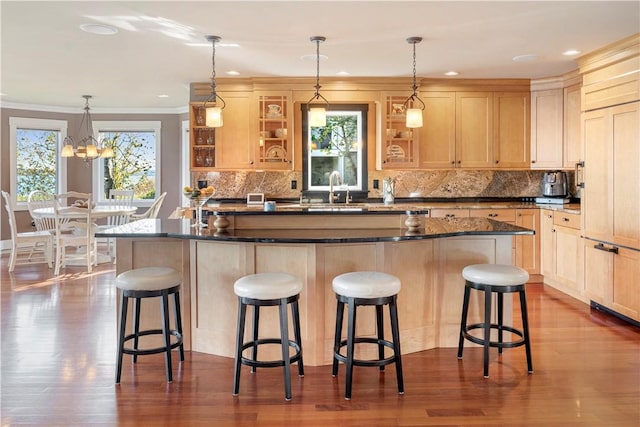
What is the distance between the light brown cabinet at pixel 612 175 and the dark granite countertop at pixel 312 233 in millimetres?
1313

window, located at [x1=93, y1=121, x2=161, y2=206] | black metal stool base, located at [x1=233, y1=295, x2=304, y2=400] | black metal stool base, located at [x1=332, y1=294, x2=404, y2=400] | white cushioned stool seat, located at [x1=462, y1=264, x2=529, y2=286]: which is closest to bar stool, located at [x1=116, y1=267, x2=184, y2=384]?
black metal stool base, located at [x1=233, y1=295, x2=304, y2=400]

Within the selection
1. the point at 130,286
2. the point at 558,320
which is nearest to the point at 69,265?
the point at 130,286

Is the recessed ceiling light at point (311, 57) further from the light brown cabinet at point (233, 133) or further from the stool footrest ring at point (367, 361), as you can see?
the stool footrest ring at point (367, 361)

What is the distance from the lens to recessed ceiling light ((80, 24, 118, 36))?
411cm

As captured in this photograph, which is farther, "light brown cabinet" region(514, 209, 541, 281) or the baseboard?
"light brown cabinet" region(514, 209, 541, 281)

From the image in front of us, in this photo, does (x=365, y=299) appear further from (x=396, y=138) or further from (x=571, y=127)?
(x=571, y=127)

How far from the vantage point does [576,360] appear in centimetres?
343

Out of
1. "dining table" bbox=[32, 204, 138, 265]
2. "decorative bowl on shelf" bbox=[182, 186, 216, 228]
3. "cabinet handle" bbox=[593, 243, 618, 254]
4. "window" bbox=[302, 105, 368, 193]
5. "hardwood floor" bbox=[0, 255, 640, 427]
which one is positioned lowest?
"hardwood floor" bbox=[0, 255, 640, 427]

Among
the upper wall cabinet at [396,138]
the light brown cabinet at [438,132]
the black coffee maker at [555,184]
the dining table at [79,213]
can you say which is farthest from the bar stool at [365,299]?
the dining table at [79,213]

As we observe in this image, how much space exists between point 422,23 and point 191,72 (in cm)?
298

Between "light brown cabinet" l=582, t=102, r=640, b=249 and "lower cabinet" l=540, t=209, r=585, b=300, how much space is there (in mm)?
348

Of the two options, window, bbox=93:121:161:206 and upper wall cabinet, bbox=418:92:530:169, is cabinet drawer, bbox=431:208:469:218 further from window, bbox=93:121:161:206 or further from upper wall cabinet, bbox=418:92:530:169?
window, bbox=93:121:161:206

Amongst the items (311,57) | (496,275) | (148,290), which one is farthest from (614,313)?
(148,290)

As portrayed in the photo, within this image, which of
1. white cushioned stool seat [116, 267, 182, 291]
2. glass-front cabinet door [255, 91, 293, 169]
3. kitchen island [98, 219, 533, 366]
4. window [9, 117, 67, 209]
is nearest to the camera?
white cushioned stool seat [116, 267, 182, 291]
